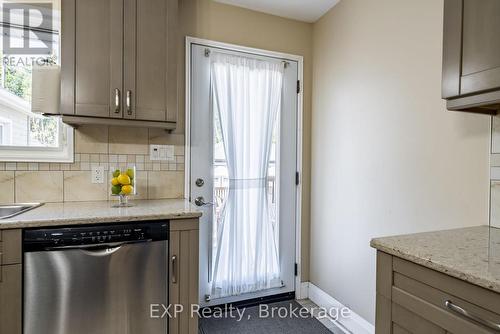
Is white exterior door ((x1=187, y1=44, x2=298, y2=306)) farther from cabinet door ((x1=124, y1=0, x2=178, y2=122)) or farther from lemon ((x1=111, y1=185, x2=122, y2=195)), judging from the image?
lemon ((x1=111, y1=185, x2=122, y2=195))

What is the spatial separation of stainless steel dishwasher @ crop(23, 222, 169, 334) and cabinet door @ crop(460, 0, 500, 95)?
1651 millimetres

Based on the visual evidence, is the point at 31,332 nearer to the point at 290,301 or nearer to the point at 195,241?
the point at 195,241

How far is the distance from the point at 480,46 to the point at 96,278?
210 centimetres

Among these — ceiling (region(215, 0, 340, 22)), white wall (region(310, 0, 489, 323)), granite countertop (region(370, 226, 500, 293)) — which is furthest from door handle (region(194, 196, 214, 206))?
ceiling (region(215, 0, 340, 22))

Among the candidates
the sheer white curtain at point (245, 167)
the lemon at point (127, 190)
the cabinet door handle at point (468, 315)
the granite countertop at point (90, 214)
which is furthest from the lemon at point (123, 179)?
the cabinet door handle at point (468, 315)

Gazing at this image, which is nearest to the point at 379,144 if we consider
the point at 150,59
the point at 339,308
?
the point at 339,308

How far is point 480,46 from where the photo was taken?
44.9 inches

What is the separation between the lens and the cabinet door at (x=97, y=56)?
5.74 ft

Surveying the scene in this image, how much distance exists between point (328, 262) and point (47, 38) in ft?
9.19

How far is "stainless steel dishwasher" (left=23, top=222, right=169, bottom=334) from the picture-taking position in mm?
1441

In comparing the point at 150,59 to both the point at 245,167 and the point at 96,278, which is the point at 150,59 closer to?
the point at 245,167

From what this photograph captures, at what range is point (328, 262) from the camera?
244cm

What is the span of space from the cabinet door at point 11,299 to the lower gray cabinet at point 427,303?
1.71 meters

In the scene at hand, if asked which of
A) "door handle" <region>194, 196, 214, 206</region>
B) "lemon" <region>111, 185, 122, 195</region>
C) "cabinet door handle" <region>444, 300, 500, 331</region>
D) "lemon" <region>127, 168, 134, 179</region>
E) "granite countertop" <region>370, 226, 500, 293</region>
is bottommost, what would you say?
"cabinet door handle" <region>444, 300, 500, 331</region>
